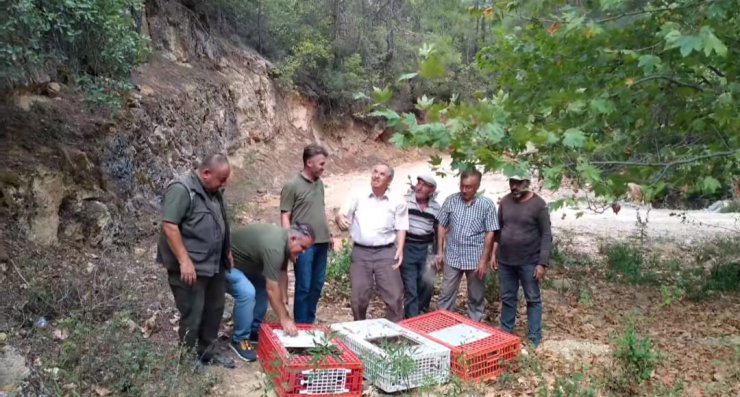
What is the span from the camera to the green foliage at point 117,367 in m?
3.74

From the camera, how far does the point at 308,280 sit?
5359mm

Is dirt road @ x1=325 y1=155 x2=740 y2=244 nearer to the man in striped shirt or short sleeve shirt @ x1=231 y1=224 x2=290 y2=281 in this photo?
the man in striped shirt

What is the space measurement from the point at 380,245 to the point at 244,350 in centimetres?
144

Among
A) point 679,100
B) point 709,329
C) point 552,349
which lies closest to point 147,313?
point 552,349

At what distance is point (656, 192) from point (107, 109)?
692cm

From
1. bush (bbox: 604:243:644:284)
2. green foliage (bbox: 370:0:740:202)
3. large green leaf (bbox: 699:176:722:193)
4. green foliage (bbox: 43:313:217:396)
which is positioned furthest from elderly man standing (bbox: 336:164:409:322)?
bush (bbox: 604:243:644:284)

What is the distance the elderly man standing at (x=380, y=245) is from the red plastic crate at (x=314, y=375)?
1.24 m

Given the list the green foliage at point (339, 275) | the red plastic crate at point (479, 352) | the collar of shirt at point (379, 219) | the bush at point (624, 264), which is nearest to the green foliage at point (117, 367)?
the red plastic crate at point (479, 352)

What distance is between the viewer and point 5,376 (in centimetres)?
374

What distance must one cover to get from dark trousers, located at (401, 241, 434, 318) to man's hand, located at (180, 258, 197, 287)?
2170 mm

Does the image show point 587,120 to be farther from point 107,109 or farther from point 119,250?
point 107,109

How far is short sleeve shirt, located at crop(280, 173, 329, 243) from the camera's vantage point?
5.32m

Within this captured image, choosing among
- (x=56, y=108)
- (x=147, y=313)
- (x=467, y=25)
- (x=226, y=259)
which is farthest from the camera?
(x=467, y=25)

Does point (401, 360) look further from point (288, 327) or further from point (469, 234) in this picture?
point (469, 234)
